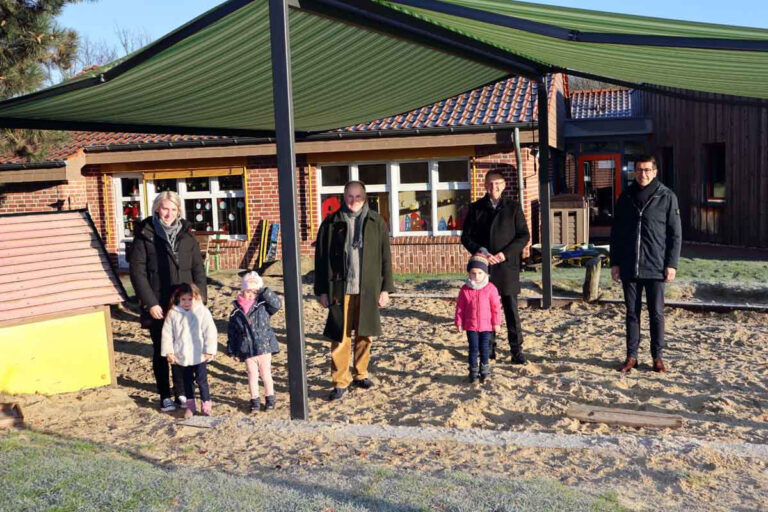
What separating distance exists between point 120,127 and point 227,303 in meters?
3.24

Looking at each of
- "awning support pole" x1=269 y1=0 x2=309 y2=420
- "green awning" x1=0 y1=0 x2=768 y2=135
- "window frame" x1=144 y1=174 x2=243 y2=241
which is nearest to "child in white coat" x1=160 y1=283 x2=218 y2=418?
"awning support pole" x1=269 y1=0 x2=309 y2=420

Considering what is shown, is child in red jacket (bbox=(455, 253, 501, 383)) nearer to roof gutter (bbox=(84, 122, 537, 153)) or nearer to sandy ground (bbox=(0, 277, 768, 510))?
sandy ground (bbox=(0, 277, 768, 510))

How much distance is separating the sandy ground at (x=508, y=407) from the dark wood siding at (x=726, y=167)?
8.83 m

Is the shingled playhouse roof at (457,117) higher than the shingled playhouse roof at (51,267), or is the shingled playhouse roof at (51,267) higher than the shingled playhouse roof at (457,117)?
the shingled playhouse roof at (457,117)

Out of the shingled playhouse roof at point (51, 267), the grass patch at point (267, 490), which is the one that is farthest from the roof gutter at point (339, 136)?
the grass patch at point (267, 490)

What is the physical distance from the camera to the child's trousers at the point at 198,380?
17.7 feet

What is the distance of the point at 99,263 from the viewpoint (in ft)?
20.6

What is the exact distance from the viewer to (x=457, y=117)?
14.3m

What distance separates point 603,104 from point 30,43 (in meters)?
21.8

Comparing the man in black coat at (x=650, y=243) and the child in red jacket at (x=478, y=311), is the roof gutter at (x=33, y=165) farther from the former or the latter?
the man in black coat at (x=650, y=243)

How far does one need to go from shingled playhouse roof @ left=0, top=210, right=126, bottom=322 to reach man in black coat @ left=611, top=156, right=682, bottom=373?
4.27 metres

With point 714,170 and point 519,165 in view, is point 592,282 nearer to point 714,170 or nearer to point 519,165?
point 519,165

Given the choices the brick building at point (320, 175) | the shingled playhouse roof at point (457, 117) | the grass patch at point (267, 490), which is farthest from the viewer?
the brick building at point (320, 175)

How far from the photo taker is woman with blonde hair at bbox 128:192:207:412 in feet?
17.7
